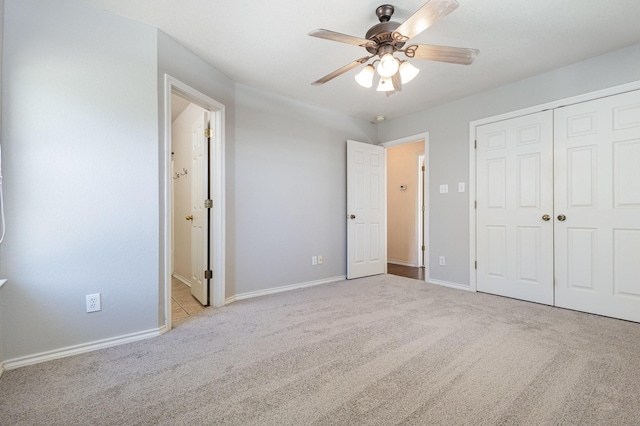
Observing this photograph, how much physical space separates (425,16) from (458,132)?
2.42 metres

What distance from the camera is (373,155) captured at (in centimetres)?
443

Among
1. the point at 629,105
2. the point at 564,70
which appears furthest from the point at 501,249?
the point at 564,70

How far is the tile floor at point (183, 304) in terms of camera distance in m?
2.77

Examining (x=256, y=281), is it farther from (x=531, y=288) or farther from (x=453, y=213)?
(x=531, y=288)

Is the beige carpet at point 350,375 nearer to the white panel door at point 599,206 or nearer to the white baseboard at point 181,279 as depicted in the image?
the white panel door at point 599,206

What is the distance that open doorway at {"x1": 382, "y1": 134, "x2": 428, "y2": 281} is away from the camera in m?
5.46

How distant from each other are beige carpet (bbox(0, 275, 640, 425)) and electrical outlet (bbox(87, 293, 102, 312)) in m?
0.29

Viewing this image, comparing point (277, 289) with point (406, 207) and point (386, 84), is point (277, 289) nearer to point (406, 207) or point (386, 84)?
point (386, 84)

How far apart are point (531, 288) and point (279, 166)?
3.07m

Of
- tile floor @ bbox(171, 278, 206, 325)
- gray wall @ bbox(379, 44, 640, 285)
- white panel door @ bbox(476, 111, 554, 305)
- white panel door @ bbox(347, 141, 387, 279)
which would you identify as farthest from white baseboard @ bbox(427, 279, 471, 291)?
tile floor @ bbox(171, 278, 206, 325)

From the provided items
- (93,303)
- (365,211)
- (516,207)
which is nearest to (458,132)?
(516,207)

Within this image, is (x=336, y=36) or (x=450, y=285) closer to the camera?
(x=336, y=36)

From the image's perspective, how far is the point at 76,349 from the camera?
1.92 meters

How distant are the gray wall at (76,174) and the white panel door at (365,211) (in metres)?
2.56
